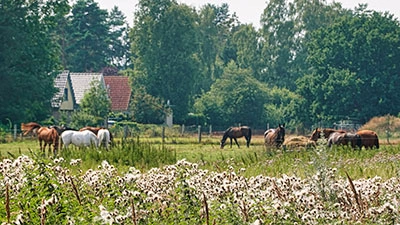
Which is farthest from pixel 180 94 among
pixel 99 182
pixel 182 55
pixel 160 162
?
pixel 99 182

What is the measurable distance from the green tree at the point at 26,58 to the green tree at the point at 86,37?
44779mm

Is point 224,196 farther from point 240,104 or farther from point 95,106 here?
point 240,104

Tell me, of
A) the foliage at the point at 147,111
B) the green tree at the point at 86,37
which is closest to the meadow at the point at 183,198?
the foliage at the point at 147,111

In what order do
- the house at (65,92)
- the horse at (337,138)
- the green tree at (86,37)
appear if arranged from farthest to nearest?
the green tree at (86,37), the house at (65,92), the horse at (337,138)

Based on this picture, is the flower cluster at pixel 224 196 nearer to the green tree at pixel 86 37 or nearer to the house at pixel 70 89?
the house at pixel 70 89

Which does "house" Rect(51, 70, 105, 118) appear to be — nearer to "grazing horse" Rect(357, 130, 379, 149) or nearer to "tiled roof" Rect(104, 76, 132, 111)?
"tiled roof" Rect(104, 76, 132, 111)

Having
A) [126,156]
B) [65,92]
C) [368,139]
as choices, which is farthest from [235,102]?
[126,156]

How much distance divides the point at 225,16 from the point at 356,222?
386ft

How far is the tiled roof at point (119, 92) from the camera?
273ft

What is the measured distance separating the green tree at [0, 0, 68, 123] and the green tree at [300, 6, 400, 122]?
22598 mm

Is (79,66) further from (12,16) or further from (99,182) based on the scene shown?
(99,182)

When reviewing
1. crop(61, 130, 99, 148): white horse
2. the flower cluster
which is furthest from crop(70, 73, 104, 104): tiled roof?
the flower cluster

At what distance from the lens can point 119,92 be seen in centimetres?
8606

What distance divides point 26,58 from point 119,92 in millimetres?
31093
